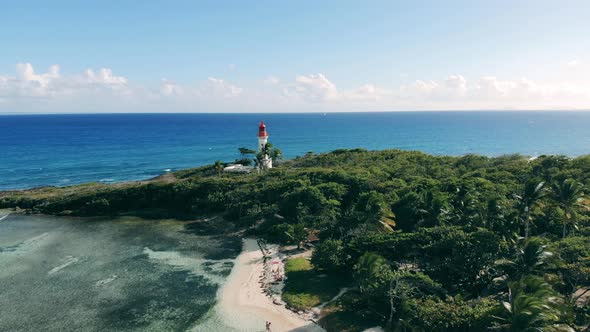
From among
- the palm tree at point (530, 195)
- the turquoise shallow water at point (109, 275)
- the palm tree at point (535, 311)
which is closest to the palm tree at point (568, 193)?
the palm tree at point (530, 195)

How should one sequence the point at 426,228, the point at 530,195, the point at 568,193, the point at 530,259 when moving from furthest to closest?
the point at 426,228, the point at 568,193, the point at 530,195, the point at 530,259

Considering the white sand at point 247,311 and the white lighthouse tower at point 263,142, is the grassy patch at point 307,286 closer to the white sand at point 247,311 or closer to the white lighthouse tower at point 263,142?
the white sand at point 247,311

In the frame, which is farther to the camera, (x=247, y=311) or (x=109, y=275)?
(x=109, y=275)

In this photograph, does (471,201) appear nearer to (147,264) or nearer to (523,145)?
(147,264)

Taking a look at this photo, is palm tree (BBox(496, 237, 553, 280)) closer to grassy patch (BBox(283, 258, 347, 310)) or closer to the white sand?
grassy patch (BBox(283, 258, 347, 310))

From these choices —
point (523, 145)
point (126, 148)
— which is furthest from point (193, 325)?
point (523, 145)

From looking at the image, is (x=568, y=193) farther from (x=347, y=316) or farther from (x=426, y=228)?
(x=347, y=316)

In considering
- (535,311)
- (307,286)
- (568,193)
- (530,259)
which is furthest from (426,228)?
(535,311)
